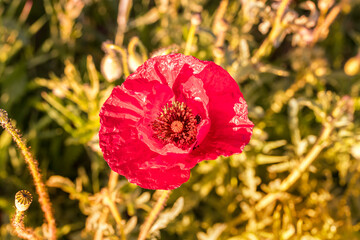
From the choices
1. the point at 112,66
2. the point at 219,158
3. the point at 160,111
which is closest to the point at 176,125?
the point at 160,111

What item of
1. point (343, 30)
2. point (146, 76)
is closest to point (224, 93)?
point (146, 76)

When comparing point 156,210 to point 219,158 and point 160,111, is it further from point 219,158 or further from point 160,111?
point 219,158

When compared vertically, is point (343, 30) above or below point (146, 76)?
below

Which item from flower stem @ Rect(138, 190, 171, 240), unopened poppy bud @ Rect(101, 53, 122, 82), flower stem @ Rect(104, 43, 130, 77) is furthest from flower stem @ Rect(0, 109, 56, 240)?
unopened poppy bud @ Rect(101, 53, 122, 82)

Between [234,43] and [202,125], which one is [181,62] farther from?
[234,43]

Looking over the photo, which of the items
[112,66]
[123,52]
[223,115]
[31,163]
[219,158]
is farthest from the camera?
[219,158]

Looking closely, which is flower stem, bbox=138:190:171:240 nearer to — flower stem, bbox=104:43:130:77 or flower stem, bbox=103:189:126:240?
flower stem, bbox=103:189:126:240
